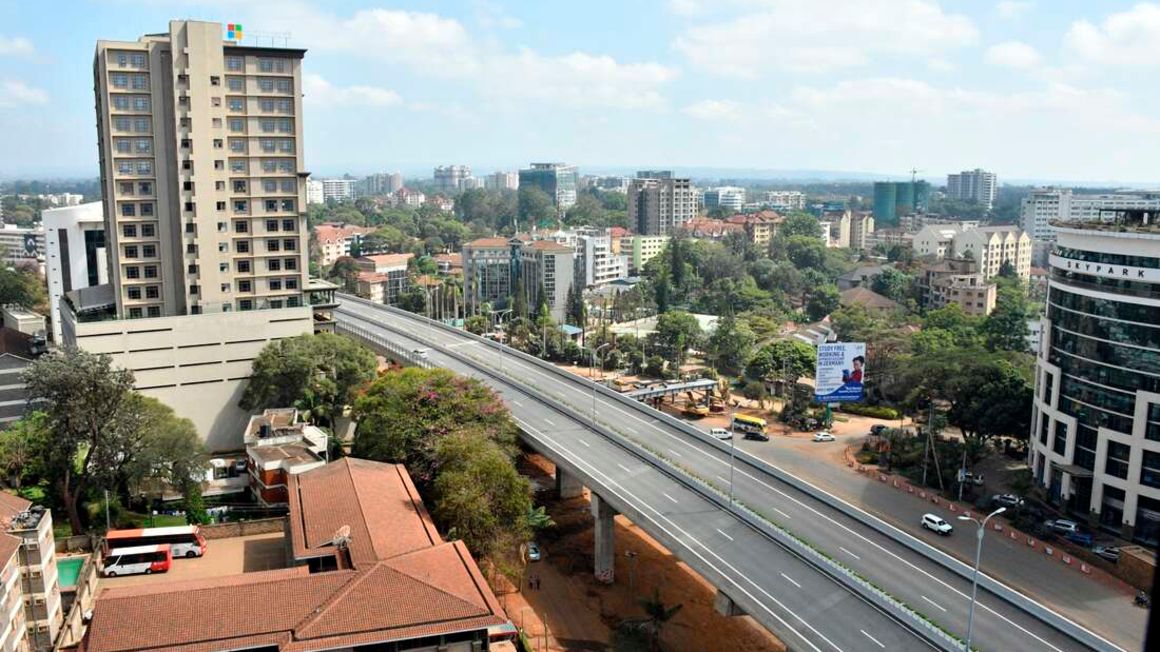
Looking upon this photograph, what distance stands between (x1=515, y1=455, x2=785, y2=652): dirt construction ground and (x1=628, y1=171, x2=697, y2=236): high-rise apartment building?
121m

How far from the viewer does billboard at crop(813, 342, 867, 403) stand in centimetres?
5644

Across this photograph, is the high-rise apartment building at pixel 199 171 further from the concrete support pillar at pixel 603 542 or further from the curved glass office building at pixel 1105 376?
the curved glass office building at pixel 1105 376

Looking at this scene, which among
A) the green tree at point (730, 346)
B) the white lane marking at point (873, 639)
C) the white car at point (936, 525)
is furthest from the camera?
the green tree at point (730, 346)

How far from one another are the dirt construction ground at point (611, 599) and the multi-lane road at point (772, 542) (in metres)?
3.94

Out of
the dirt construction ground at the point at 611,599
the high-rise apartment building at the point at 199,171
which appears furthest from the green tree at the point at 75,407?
the dirt construction ground at the point at 611,599

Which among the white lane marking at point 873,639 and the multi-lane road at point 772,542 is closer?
the white lane marking at point 873,639

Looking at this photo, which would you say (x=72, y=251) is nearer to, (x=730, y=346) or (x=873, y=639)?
(x=730, y=346)

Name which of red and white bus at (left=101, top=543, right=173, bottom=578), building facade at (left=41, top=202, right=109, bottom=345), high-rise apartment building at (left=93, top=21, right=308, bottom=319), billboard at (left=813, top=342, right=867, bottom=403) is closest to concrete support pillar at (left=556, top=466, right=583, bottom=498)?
red and white bus at (left=101, top=543, right=173, bottom=578)

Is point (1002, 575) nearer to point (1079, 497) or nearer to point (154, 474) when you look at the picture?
point (1079, 497)

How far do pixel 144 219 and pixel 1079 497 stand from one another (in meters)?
48.3

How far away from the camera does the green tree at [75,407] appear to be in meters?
36.3

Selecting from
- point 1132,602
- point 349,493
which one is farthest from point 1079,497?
point 349,493

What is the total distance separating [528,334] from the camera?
268 ft

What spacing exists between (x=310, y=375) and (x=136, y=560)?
15.1 meters
